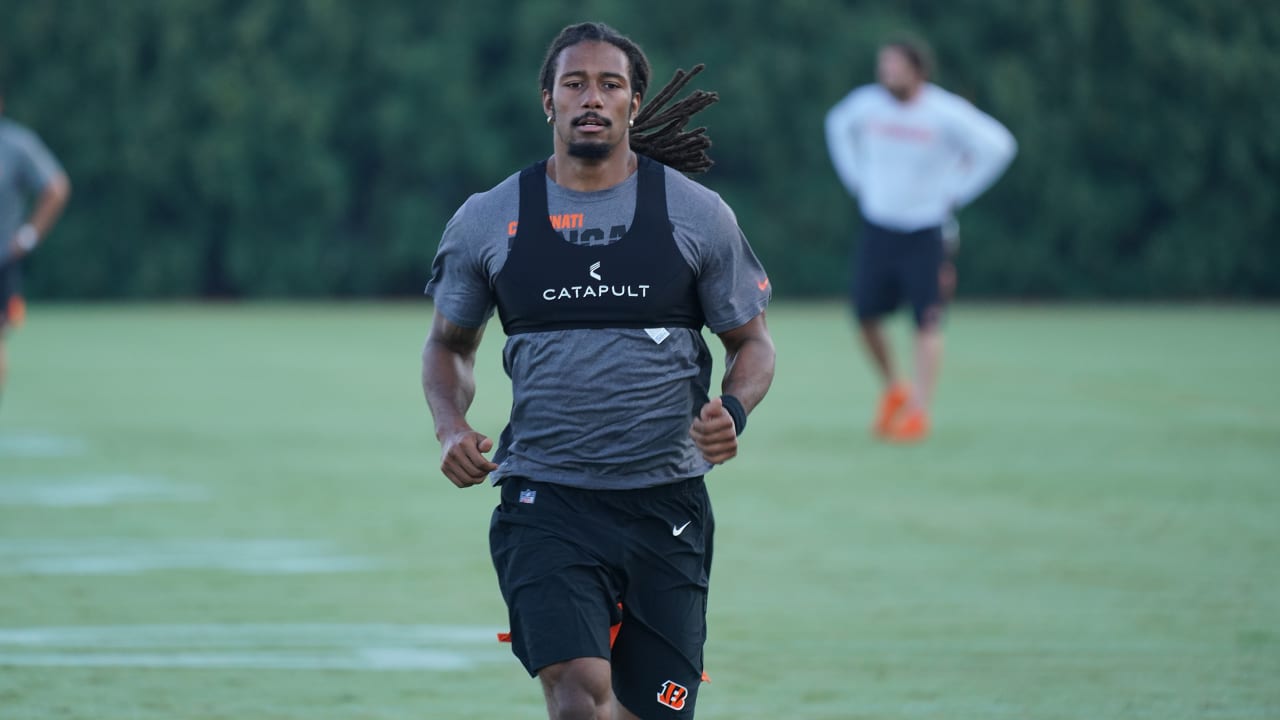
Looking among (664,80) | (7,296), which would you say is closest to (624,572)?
(7,296)

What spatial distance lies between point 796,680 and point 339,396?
1052 cm

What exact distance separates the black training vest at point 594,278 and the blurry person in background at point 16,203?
10.3 metres

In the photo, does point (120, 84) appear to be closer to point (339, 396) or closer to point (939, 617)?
point (339, 396)

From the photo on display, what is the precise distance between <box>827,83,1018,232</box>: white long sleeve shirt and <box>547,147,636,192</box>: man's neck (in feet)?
29.4

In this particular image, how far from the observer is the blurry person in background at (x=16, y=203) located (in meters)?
14.3

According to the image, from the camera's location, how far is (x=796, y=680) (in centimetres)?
637

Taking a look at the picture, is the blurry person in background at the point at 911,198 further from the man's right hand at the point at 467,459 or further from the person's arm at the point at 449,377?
the man's right hand at the point at 467,459

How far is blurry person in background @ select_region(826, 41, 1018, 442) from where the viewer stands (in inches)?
527

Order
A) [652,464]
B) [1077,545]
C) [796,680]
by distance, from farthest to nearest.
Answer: [1077,545] < [796,680] < [652,464]

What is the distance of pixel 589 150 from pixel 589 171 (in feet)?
0.20

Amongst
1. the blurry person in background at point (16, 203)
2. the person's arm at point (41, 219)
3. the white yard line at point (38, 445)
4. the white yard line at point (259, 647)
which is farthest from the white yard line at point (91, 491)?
the person's arm at point (41, 219)

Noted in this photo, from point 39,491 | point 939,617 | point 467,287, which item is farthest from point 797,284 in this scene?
point 467,287

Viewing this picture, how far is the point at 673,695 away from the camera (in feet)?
15.5

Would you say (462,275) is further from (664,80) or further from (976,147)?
(664,80)
